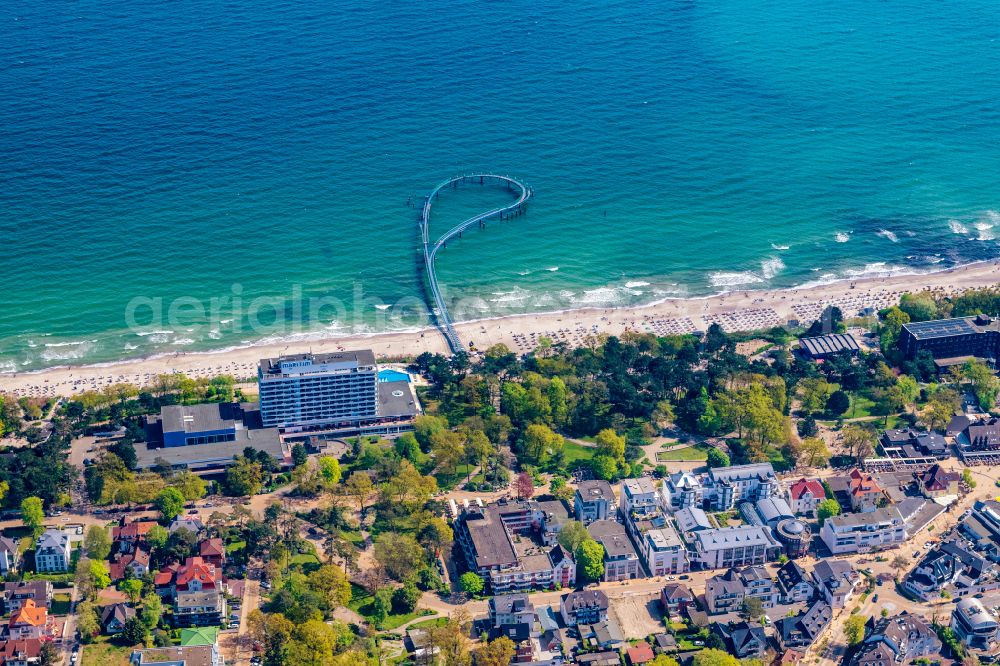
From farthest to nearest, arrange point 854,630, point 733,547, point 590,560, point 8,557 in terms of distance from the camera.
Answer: point 733,547
point 590,560
point 8,557
point 854,630

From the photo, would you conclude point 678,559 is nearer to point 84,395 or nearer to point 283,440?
point 283,440

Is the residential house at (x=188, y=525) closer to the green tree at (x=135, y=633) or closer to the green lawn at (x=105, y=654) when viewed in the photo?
the green tree at (x=135, y=633)

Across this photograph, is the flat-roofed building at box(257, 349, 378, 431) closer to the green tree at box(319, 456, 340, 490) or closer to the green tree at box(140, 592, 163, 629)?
the green tree at box(319, 456, 340, 490)

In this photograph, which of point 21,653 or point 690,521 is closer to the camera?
point 21,653

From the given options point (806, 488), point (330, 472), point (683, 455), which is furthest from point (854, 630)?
point (330, 472)

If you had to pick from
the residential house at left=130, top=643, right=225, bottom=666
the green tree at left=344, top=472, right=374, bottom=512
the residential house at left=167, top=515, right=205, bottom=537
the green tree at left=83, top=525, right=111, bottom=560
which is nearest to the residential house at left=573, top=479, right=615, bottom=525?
the green tree at left=344, top=472, right=374, bottom=512

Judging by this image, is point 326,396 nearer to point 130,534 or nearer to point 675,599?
point 130,534
